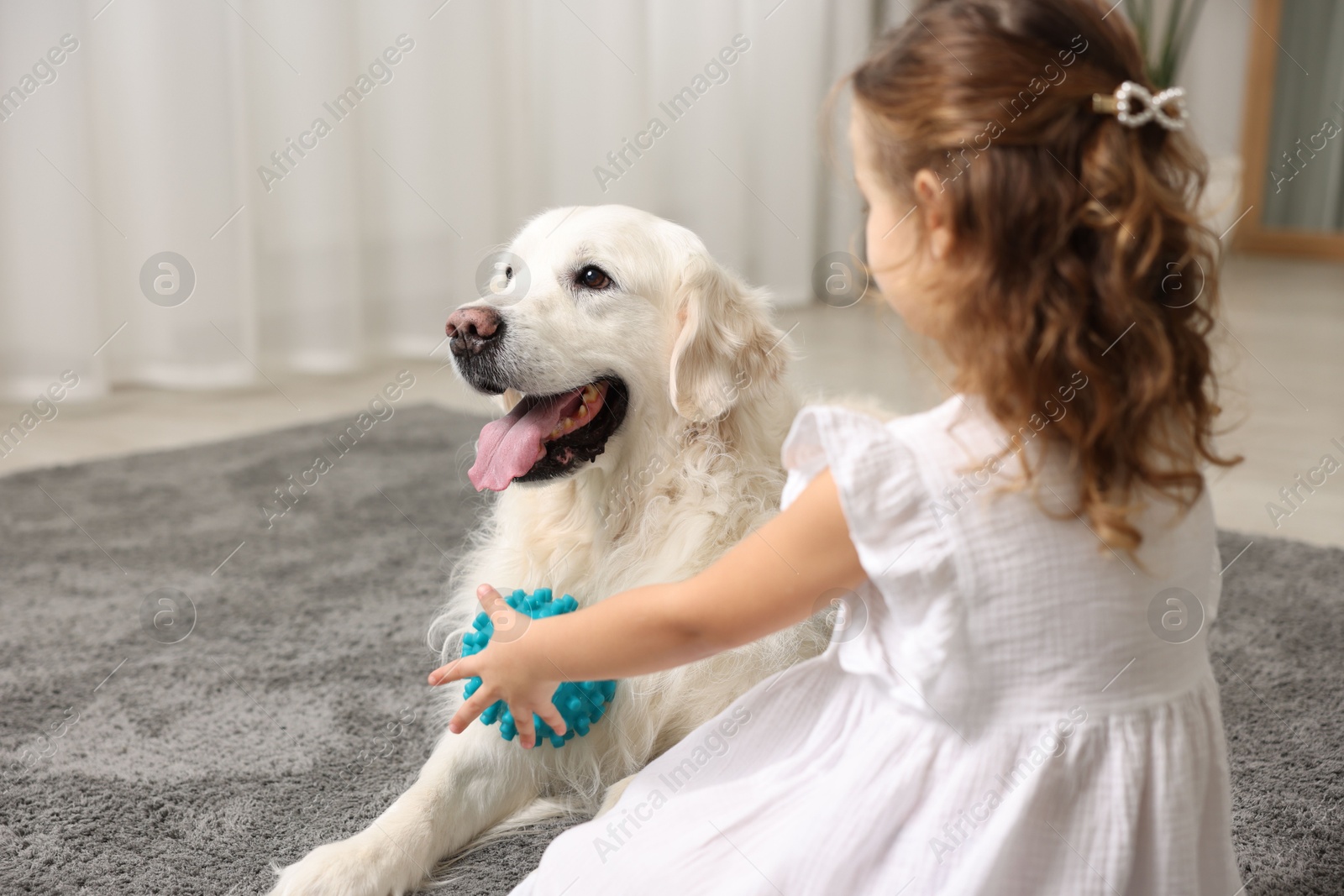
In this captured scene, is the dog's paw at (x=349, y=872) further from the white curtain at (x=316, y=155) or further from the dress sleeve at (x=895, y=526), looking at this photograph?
the white curtain at (x=316, y=155)

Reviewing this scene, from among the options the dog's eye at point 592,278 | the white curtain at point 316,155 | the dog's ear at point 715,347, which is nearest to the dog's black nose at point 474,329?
the dog's eye at point 592,278

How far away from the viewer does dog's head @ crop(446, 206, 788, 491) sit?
1.34m

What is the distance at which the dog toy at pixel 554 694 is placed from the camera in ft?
3.94

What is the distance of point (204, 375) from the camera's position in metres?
3.60


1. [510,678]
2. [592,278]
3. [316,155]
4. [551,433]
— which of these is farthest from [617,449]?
[316,155]

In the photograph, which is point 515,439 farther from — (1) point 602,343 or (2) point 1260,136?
(2) point 1260,136

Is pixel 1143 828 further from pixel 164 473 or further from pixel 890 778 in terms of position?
pixel 164 473

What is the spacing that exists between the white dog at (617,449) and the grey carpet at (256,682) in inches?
4.2

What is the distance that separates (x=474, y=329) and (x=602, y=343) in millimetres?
160

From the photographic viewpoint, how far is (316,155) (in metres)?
3.74

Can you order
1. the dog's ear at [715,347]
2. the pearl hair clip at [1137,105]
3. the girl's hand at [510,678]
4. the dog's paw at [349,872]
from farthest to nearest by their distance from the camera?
the dog's ear at [715,347]
the dog's paw at [349,872]
the girl's hand at [510,678]
the pearl hair clip at [1137,105]

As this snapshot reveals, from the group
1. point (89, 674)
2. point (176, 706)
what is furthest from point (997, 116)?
point (89, 674)

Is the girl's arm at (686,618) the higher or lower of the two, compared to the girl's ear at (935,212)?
lower

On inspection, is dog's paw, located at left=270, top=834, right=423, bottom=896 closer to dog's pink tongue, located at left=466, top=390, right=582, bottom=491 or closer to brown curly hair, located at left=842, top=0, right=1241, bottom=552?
dog's pink tongue, located at left=466, top=390, right=582, bottom=491
